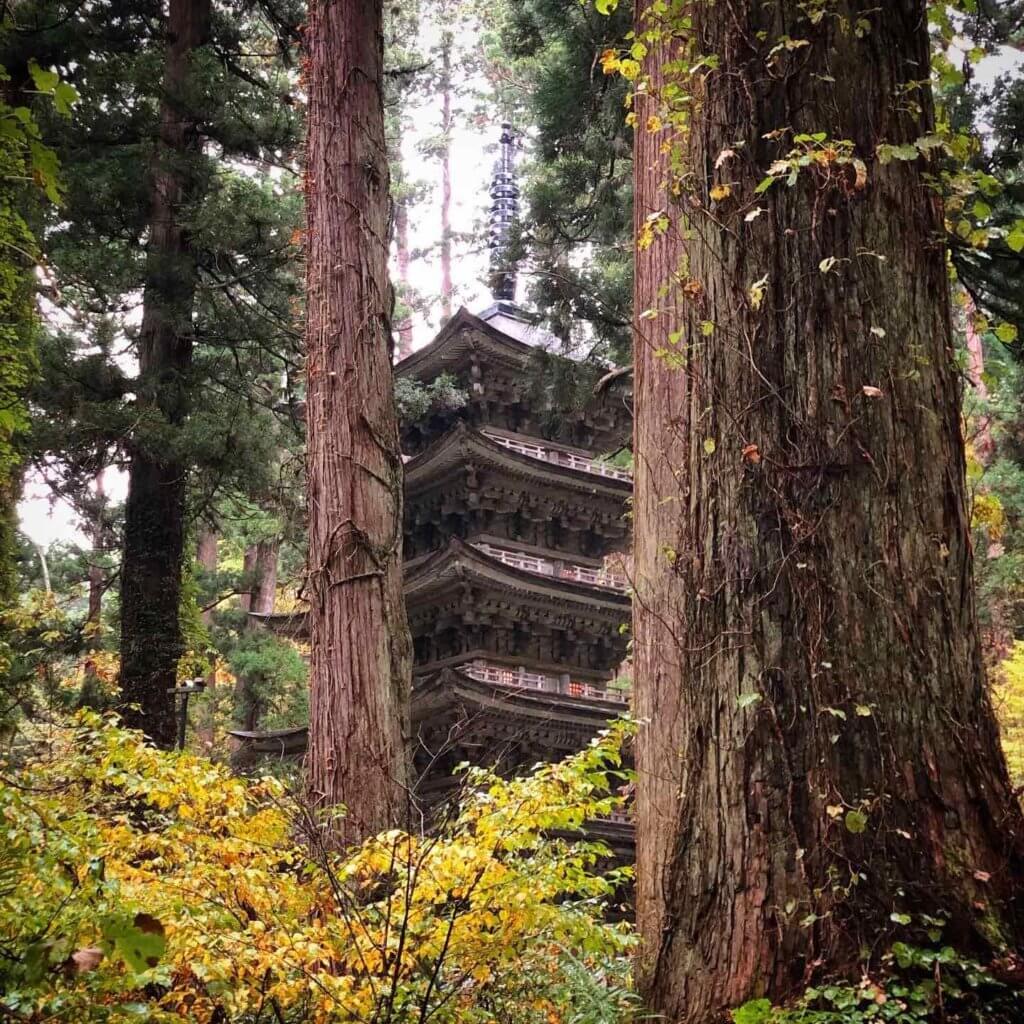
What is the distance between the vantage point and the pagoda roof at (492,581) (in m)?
14.5

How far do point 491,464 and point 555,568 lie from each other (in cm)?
228

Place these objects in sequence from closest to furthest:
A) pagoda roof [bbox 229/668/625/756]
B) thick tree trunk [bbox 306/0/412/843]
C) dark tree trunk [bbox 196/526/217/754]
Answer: thick tree trunk [bbox 306/0/412/843] → pagoda roof [bbox 229/668/625/756] → dark tree trunk [bbox 196/526/217/754]

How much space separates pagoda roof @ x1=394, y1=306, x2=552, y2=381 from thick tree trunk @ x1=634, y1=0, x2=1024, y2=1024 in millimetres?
12898

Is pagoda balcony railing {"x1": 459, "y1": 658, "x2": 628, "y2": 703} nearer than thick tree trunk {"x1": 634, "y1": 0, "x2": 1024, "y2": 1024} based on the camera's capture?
No

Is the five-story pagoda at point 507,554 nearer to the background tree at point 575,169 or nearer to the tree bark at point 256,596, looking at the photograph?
the background tree at point 575,169

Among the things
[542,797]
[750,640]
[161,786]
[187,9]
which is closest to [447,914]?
[542,797]

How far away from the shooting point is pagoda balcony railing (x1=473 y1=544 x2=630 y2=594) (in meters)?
16.2

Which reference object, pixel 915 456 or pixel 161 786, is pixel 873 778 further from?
pixel 161 786

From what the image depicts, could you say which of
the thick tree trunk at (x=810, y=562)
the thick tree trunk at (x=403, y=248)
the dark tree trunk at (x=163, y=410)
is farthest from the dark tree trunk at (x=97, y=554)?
the thick tree trunk at (x=810, y=562)

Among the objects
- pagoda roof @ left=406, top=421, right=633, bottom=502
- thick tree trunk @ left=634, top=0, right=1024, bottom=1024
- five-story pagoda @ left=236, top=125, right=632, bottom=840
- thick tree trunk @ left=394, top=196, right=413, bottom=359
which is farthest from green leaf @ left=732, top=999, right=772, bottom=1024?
thick tree trunk @ left=394, top=196, right=413, bottom=359

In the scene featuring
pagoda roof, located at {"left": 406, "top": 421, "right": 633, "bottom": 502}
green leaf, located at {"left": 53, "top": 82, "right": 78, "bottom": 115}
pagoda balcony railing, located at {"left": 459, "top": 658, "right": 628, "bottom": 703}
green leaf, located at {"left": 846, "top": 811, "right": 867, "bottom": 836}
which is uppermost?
pagoda roof, located at {"left": 406, "top": 421, "right": 633, "bottom": 502}

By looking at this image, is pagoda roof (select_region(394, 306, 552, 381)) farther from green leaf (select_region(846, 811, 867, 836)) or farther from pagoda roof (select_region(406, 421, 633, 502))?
green leaf (select_region(846, 811, 867, 836))

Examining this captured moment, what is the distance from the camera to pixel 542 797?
3574mm

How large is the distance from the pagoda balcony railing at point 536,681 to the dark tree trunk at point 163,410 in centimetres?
474
